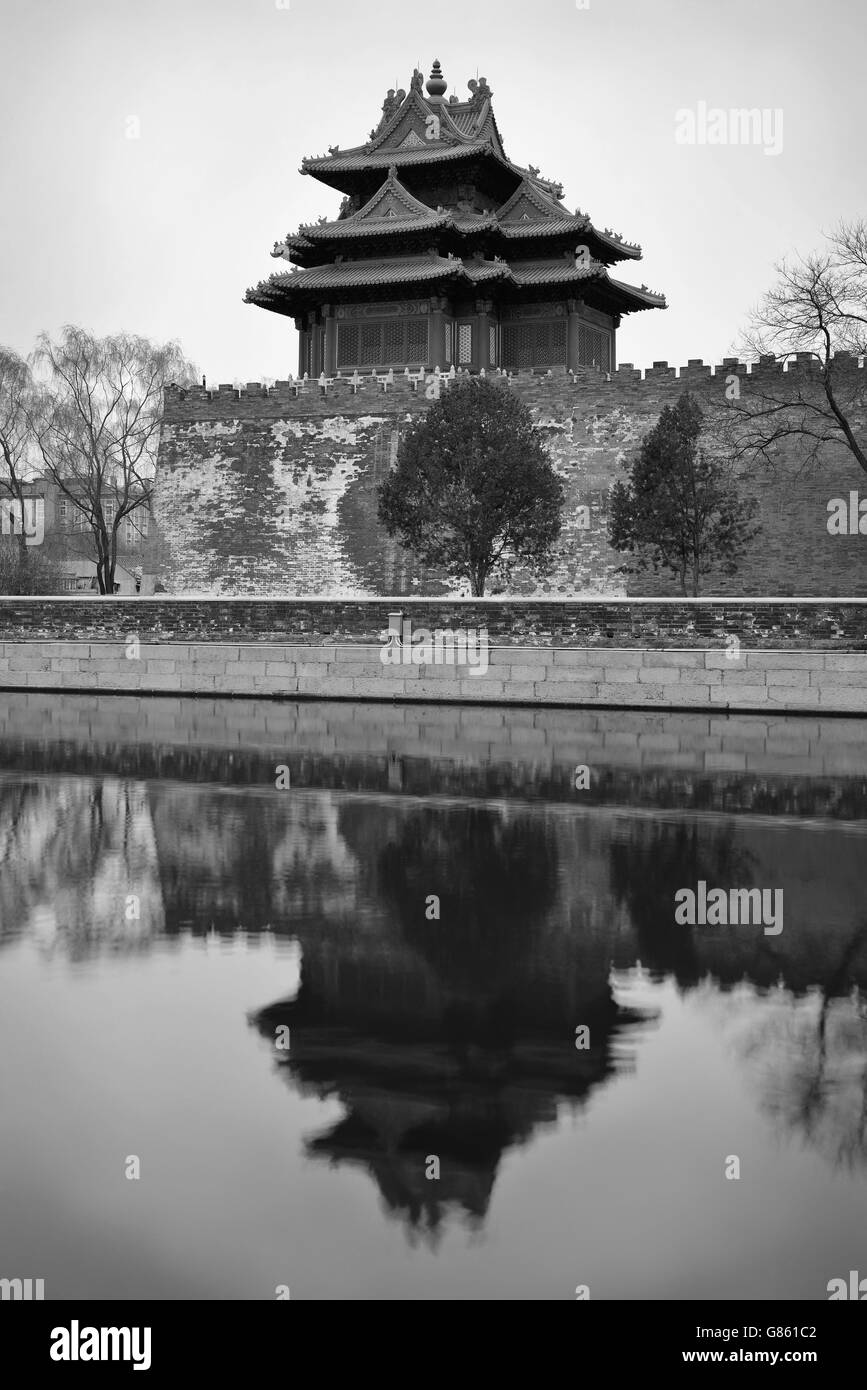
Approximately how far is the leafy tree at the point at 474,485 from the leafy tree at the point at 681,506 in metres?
1.51

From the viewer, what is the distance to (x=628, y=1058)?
4.97 meters

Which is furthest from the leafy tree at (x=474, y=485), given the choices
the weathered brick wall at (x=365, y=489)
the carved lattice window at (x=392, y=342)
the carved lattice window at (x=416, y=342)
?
the carved lattice window at (x=392, y=342)

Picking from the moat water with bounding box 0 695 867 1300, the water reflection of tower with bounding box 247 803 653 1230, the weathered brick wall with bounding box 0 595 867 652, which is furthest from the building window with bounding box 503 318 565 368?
the water reflection of tower with bounding box 247 803 653 1230

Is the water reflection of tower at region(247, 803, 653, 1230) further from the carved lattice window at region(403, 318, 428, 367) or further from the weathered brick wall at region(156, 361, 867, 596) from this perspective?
the carved lattice window at region(403, 318, 428, 367)

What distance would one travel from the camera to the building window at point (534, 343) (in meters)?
31.9

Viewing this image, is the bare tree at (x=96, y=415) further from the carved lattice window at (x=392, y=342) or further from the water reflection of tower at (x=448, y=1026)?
the water reflection of tower at (x=448, y=1026)

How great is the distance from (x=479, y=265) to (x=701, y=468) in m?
8.12

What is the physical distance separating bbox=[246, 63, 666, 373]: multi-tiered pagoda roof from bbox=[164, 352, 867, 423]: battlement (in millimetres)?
1399

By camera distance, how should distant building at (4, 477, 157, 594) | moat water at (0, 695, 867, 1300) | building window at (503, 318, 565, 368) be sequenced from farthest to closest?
distant building at (4, 477, 157, 594) → building window at (503, 318, 565, 368) → moat water at (0, 695, 867, 1300)

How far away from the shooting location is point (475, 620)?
19844 mm

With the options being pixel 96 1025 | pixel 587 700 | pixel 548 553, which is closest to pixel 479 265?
pixel 548 553

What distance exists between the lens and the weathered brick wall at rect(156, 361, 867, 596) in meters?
27.6

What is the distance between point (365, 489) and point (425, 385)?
2.46 metres

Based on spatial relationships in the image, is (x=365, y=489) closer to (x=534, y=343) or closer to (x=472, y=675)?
(x=534, y=343)
